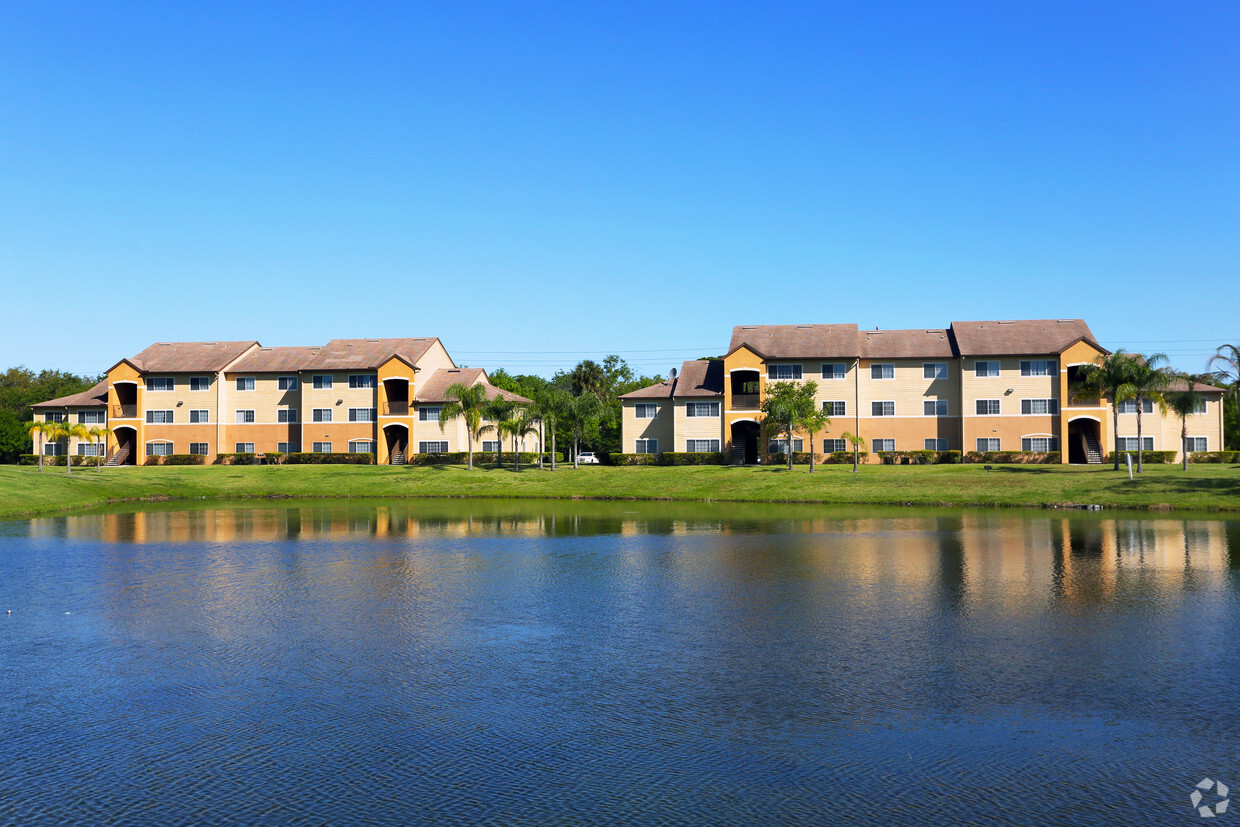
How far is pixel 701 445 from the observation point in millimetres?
78188

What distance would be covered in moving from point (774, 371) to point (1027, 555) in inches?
1931

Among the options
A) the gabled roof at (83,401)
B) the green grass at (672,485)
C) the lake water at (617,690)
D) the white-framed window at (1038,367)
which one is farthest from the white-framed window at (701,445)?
the gabled roof at (83,401)

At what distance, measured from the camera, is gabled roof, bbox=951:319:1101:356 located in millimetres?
73750

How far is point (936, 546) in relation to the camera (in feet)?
104

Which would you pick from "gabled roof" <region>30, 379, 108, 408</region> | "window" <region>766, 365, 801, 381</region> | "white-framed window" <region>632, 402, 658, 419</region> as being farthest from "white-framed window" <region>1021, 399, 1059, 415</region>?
"gabled roof" <region>30, 379, 108, 408</region>

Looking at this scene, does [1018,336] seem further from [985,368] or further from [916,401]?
[916,401]

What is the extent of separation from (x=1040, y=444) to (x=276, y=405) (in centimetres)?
6434

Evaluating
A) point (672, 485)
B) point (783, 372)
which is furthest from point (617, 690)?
point (783, 372)

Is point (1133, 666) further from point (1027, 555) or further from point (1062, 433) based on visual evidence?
point (1062, 433)

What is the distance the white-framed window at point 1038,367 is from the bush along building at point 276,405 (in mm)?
41553

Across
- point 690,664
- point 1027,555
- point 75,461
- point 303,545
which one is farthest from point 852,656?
point 75,461

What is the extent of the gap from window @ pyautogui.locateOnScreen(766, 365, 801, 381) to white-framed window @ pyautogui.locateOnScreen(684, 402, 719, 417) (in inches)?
201

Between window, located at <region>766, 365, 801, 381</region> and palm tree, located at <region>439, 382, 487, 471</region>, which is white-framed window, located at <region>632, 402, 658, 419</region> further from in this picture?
palm tree, located at <region>439, 382, 487, 471</region>

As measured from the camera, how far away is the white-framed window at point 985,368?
74500 millimetres
